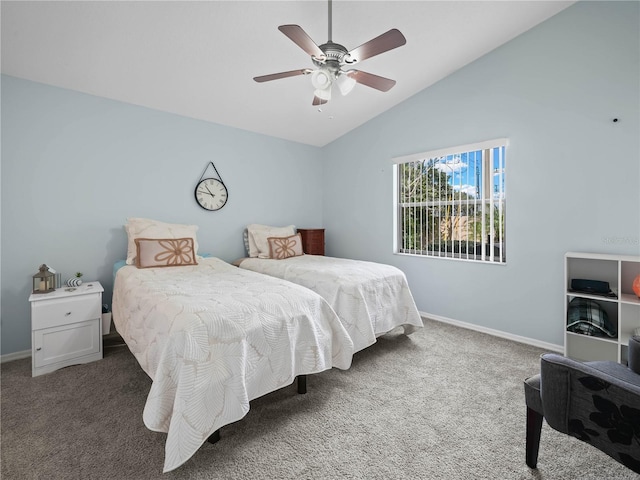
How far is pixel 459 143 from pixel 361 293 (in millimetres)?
2113

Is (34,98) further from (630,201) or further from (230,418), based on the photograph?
(630,201)

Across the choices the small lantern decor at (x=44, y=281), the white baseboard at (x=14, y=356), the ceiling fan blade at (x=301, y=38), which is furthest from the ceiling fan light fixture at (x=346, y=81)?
the white baseboard at (x=14, y=356)

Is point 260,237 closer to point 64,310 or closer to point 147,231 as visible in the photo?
point 147,231

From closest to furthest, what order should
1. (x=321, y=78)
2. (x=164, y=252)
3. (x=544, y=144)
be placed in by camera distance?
(x=321, y=78) → (x=544, y=144) → (x=164, y=252)

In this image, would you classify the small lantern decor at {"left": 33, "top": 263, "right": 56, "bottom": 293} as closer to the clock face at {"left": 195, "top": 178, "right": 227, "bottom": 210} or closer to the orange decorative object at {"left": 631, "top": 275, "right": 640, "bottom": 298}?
the clock face at {"left": 195, "top": 178, "right": 227, "bottom": 210}

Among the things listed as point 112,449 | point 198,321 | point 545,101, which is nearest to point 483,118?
point 545,101

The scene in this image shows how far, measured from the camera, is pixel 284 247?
3893 millimetres

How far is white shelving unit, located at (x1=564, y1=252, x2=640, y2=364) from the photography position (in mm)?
2367

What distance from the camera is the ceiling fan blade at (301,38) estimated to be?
1.70 m

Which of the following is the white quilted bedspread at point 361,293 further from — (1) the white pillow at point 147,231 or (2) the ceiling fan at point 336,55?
(2) the ceiling fan at point 336,55

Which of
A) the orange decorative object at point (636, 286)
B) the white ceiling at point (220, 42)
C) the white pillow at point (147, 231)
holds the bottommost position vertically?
the orange decorative object at point (636, 286)


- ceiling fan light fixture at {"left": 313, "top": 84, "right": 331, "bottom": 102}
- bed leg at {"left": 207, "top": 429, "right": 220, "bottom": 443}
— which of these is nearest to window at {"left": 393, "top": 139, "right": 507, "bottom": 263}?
ceiling fan light fixture at {"left": 313, "top": 84, "right": 331, "bottom": 102}

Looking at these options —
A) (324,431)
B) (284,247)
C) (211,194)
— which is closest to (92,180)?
(211,194)

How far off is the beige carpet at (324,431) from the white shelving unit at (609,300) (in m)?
0.55
